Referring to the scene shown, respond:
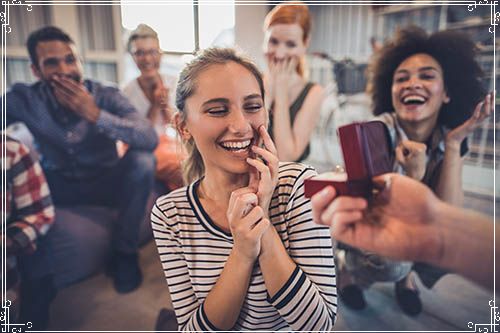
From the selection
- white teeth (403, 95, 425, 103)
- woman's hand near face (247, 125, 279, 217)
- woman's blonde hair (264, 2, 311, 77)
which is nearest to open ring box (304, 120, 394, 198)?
woman's hand near face (247, 125, 279, 217)

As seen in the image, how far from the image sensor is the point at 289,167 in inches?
24.3

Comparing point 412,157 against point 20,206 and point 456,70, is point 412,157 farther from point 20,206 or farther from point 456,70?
point 20,206

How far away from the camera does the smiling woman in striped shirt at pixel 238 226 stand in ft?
1.78

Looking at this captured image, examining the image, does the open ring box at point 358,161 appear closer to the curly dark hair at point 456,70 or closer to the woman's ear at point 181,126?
the woman's ear at point 181,126

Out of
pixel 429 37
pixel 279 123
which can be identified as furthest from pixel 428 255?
pixel 429 37

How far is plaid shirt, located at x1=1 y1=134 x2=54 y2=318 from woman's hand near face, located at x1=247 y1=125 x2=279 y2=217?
0.74 metres

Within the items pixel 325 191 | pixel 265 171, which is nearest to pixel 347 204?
pixel 325 191

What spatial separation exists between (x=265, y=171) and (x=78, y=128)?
92cm

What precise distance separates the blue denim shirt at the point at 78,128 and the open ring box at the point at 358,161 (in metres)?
0.98

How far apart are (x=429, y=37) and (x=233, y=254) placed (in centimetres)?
85

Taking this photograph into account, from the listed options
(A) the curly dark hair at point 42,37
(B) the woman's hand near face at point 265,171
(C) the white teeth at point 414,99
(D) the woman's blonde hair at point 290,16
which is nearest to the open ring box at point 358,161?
(B) the woman's hand near face at point 265,171

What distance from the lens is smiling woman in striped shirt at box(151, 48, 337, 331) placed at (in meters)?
0.54

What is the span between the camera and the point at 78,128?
1.19 m

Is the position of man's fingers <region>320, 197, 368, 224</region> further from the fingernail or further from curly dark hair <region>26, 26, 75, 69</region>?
curly dark hair <region>26, 26, 75, 69</region>
